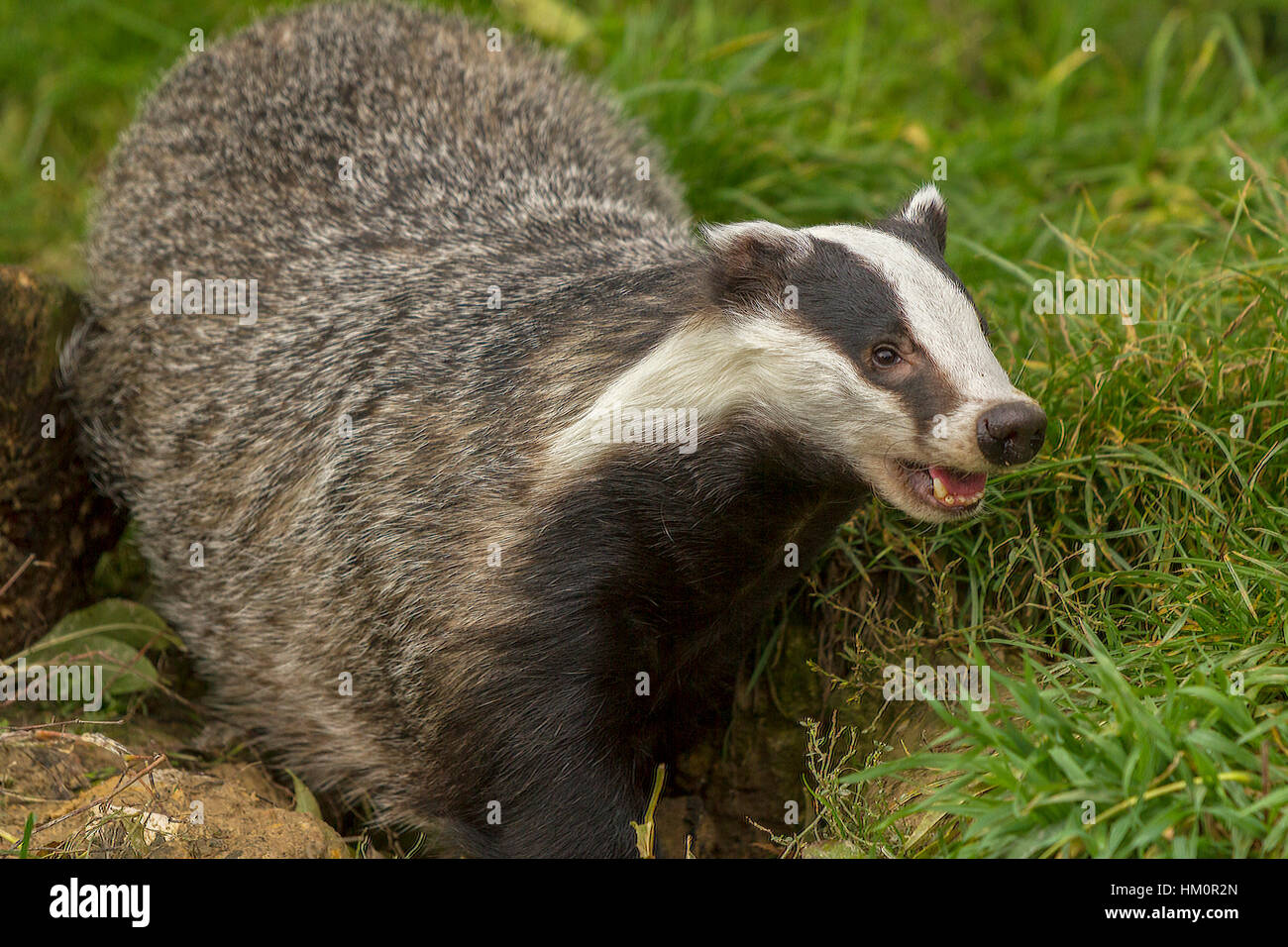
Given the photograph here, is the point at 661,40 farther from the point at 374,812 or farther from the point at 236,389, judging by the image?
the point at 374,812

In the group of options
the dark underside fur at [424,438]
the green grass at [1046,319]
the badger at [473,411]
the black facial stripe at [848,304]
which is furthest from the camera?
the dark underside fur at [424,438]

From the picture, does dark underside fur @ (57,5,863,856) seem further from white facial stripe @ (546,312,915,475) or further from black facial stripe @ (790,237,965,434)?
black facial stripe @ (790,237,965,434)

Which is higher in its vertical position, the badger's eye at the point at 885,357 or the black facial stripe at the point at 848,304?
the black facial stripe at the point at 848,304

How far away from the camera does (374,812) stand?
5.45 meters

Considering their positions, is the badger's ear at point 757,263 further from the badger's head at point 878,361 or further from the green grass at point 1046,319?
the green grass at point 1046,319

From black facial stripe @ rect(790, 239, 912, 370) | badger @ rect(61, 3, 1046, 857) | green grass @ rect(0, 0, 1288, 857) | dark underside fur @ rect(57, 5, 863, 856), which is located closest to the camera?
green grass @ rect(0, 0, 1288, 857)

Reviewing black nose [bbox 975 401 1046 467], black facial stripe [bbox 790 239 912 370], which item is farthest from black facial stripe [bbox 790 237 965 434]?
black nose [bbox 975 401 1046 467]

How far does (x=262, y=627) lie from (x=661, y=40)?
4758 mm

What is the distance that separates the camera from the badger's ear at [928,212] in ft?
15.8

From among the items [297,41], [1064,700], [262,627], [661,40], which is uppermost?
[661,40]

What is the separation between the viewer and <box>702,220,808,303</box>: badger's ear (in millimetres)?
4320

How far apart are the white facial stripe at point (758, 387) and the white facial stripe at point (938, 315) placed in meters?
0.20

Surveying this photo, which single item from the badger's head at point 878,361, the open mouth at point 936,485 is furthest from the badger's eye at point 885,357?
the open mouth at point 936,485
